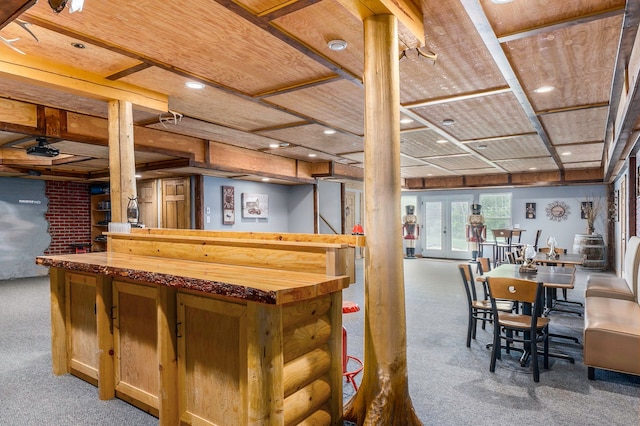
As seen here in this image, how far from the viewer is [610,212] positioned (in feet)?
32.0

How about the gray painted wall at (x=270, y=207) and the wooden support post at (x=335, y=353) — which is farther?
the gray painted wall at (x=270, y=207)

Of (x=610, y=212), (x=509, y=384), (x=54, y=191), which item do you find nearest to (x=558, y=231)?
(x=610, y=212)

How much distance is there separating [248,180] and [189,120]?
3.61 m

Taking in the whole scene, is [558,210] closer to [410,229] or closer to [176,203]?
[410,229]

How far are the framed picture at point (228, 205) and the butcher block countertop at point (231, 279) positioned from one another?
5154 mm

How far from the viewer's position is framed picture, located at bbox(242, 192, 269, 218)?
327 inches

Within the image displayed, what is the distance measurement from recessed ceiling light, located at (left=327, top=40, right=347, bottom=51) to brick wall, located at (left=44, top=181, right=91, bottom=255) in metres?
8.57

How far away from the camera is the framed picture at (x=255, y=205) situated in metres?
8.30

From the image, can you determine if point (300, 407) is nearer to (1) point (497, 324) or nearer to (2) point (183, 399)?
(2) point (183, 399)

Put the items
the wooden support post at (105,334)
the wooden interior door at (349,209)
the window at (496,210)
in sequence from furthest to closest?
the window at (496,210)
the wooden interior door at (349,209)
the wooden support post at (105,334)

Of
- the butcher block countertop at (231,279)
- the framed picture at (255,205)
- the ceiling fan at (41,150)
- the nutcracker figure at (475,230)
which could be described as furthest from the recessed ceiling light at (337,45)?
the nutcracker figure at (475,230)

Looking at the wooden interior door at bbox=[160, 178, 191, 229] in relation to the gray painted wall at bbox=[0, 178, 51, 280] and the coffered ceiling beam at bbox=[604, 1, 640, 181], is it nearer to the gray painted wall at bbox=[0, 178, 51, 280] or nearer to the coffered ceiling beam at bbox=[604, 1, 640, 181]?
the gray painted wall at bbox=[0, 178, 51, 280]

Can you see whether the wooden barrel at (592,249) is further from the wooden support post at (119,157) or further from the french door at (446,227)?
the wooden support post at (119,157)

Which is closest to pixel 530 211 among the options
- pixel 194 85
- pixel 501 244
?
pixel 501 244
